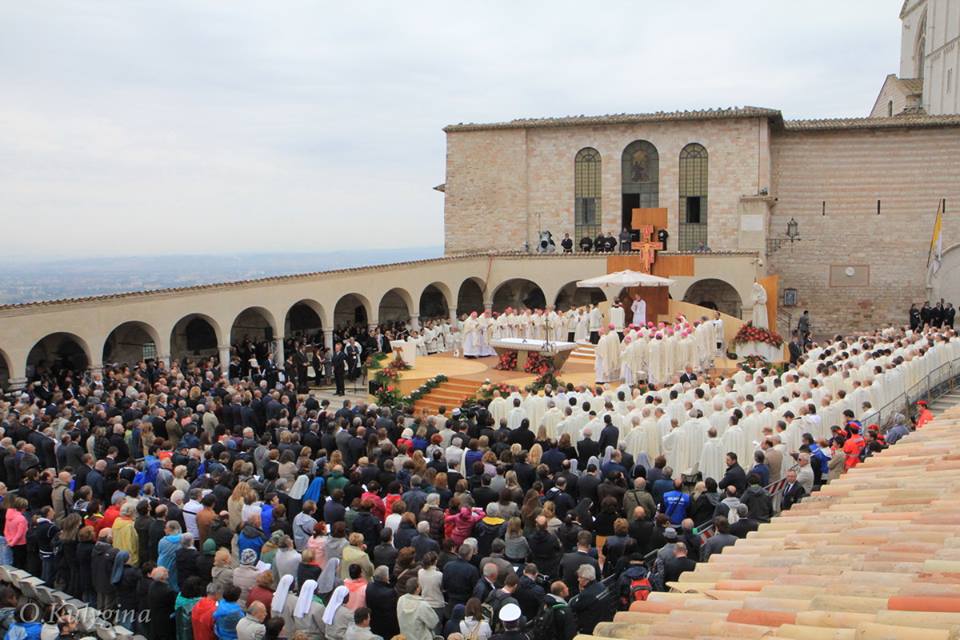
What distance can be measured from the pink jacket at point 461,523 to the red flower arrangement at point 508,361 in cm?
1538

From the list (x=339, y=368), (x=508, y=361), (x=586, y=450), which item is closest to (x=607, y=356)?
(x=508, y=361)

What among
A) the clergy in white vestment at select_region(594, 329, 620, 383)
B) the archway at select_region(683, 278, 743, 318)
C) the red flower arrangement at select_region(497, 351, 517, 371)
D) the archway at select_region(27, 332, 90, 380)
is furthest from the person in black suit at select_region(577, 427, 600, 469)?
the archway at select_region(683, 278, 743, 318)

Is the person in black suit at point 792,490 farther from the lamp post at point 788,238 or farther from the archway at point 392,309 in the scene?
the lamp post at point 788,238

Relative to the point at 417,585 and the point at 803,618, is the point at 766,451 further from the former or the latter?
the point at 803,618

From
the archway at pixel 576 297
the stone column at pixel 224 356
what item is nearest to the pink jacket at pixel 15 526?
the stone column at pixel 224 356

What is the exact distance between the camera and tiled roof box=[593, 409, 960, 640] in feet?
18.4

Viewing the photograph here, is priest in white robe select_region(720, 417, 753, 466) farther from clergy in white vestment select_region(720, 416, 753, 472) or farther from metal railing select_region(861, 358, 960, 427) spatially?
metal railing select_region(861, 358, 960, 427)

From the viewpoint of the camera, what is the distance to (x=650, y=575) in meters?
9.22

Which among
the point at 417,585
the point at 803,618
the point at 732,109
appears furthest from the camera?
the point at 732,109

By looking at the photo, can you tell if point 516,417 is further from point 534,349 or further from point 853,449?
point 534,349

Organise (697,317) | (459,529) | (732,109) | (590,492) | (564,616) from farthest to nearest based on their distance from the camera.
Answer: (732,109) → (697,317) → (590,492) → (459,529) → (564,616)

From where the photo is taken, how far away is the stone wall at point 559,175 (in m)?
37.0

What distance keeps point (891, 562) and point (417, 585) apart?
4323 millimetres

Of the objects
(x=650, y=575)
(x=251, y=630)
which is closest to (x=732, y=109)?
(x=650, y=575)
